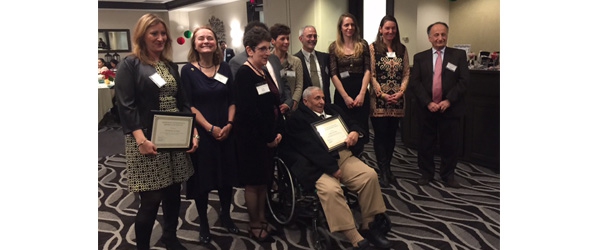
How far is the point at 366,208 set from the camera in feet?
9.04

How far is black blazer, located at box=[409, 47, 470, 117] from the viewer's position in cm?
372

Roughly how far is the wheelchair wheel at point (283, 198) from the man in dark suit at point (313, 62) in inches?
34.7

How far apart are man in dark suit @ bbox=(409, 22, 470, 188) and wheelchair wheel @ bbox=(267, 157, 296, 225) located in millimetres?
1392

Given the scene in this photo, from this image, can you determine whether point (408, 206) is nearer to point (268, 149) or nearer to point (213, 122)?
point (268, 149)

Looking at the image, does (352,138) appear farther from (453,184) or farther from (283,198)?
(453,184)

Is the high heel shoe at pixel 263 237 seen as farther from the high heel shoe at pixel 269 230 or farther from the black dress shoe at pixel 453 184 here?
the black dress shoe at pixel 453 184

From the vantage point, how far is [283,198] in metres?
3.10

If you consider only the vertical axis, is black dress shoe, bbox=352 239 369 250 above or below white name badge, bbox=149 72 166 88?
below

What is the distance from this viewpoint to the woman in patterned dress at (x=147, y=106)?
2.21m

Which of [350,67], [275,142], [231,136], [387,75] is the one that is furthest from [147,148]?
[387,75]

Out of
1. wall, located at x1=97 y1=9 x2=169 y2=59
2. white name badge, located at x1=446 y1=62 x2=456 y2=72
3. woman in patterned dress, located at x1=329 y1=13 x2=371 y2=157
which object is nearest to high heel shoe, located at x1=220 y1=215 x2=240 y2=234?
woman in patterned dress, located at x1=329 y1=13 x2=371 y2=157

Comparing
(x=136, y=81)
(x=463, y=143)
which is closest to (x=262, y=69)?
(x=136, y=81)

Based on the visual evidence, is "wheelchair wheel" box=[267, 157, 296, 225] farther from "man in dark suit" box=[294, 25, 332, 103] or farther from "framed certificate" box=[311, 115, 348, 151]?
"man in dark suit" box=[294, 25, 332, 103]

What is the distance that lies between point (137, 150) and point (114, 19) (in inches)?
462
